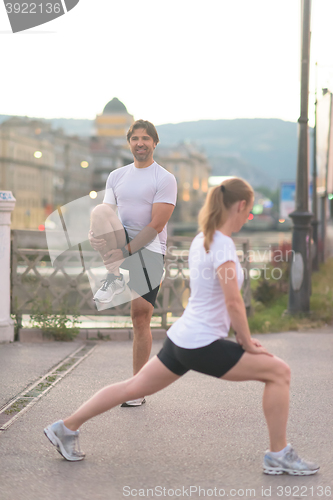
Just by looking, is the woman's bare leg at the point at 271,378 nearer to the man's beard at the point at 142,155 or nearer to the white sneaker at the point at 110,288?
the white sneaker at the point at 110,288

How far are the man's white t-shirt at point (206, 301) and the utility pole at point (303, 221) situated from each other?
22.2 feet

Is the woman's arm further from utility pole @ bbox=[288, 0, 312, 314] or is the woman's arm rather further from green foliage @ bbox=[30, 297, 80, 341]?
utility pole @ bbox=[288, 0, 312, 314]

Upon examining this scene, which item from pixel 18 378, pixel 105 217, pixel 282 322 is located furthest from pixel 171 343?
pixel 282 322

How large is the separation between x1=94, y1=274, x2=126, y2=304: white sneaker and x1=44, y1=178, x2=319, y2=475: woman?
4.34 ft

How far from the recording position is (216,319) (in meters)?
3.32

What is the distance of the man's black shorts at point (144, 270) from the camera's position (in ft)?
15.8

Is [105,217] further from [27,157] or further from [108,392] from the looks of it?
[27,157]

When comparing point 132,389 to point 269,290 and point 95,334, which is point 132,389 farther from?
point 269,290

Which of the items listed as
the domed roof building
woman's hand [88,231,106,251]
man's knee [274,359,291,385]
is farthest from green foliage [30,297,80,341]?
the domed roof building

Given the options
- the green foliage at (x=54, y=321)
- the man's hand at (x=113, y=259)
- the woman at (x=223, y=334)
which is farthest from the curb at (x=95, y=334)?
the woman at (x=223, y=334)

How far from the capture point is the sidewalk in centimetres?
336

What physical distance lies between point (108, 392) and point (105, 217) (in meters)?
1.41

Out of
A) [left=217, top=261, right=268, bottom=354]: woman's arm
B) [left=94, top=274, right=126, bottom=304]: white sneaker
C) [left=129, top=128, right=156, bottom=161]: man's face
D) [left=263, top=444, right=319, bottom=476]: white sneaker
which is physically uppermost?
[left=129, top=128, right=156, bottom=161]: man's face

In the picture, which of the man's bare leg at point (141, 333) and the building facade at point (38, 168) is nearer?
the man's bare leg at point (141, 333)
